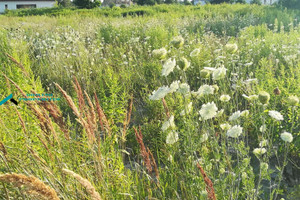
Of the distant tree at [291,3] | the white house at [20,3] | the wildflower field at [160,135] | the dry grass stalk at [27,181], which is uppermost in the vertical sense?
the white house at [20,3]

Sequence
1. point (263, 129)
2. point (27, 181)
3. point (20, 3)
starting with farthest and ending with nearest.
A: point (20, 3), point (263, 129), point (27, 181)

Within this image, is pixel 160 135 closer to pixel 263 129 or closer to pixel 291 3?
pixel 263 129

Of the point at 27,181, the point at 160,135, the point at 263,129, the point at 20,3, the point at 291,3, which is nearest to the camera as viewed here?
the point at 27,181

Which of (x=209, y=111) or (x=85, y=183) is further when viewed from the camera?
(x=209, y=111)

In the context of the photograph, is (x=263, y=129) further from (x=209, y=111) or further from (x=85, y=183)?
(x=85, y=183)

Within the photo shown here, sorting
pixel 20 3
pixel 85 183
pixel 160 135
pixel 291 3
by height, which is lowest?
pixel 160 135

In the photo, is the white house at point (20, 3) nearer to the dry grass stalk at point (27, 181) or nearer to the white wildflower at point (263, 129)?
the white wildflower at point (263, 129)

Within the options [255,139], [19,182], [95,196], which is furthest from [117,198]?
[255,139]

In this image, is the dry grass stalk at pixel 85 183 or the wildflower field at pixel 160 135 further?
the wildflower field at pixel 160 135

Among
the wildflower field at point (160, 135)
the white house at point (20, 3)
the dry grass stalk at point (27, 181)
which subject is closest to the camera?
the dry grass stalk at point (27, 181)

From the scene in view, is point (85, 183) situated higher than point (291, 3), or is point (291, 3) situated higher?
point (291, 3)

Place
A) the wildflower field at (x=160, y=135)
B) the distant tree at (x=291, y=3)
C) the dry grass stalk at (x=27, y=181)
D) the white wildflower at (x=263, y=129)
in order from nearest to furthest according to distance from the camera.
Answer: the dry grass stalk at (x=27, y=181) → the wildflower field at (x=160, y=135) → the white wildflower at (x=263, y=129) → the distant tree at (x=291, y=3)

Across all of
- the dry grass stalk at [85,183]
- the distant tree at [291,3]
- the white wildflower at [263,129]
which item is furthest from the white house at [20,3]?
the dry grass stalk at [85,183]

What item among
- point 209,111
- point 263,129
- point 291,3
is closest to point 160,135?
point 209,111
